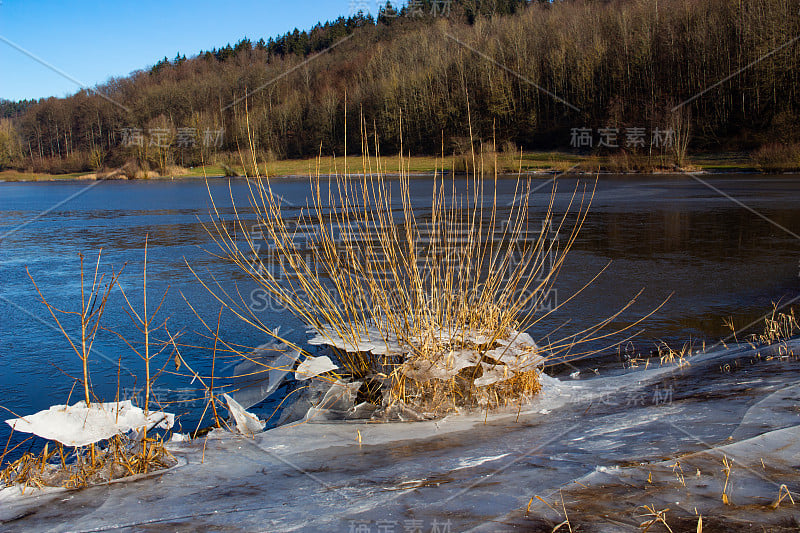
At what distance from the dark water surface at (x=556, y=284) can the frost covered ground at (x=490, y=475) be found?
1.67m

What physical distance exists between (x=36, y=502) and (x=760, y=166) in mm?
40495

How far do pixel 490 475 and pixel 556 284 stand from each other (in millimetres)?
6779

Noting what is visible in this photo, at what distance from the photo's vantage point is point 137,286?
10.1 meters

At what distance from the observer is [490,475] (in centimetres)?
329

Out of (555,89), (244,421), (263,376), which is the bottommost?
(263,376)


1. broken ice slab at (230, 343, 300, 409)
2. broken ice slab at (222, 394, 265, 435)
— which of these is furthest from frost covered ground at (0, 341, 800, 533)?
broken ice slab at (230, 343, 300, 409)

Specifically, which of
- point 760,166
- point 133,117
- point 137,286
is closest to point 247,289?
point 137,286

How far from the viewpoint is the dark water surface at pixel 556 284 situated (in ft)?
21.2

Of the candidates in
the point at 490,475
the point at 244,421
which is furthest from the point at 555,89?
the point at 490,475

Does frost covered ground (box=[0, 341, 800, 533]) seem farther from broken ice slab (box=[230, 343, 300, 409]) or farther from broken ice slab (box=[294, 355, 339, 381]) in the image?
broken ice slab (box=[230, 343, 300, 409])

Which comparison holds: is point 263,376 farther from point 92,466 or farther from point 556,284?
point 556,284

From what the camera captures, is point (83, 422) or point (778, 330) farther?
point (778, 330)

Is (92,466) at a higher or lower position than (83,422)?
lower

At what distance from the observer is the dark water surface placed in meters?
6.46
